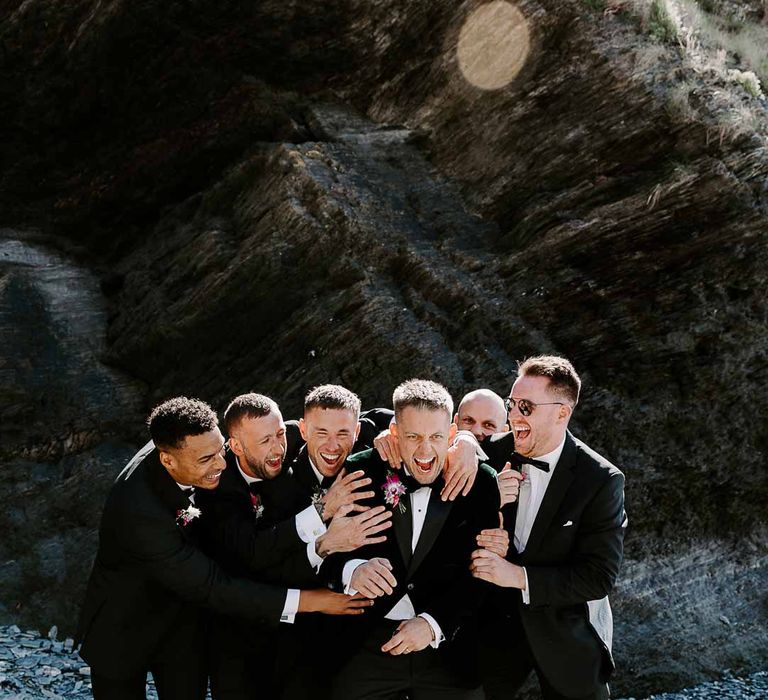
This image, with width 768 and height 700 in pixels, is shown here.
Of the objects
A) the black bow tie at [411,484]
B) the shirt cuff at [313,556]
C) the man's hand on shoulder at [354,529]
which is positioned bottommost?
the shirt cuff at [313,556]

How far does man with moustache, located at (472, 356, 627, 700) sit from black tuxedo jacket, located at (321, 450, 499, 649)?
141 mm

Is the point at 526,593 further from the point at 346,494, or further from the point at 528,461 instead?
the point at 346,494

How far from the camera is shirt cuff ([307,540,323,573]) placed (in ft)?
15.9

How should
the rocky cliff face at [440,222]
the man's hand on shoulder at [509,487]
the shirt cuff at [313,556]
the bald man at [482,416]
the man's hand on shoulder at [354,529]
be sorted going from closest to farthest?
1. the man's hand on shoulder at [354,529]
2. the shirt cuff at [313,556]
3. the man's hand on shoulder at [509,487]
4. the bald man at [482,416]
5. the rocky cliff face at [440,222]

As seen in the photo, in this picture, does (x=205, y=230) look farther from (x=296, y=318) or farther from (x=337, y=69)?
(x=337, y=69)

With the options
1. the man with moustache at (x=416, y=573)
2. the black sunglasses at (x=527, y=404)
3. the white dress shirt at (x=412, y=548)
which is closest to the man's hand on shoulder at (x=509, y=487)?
the man with moustache at (x=416, y=573)

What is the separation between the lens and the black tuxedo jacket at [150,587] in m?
4.81

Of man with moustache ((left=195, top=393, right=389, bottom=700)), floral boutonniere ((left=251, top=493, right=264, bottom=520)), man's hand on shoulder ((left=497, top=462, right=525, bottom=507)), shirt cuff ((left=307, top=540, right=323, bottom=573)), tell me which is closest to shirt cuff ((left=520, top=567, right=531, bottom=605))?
man's hand on shoulder ((left=497, top=462, right=525, bottom=507))

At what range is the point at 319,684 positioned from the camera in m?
5.00

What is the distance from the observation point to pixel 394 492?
186 inches

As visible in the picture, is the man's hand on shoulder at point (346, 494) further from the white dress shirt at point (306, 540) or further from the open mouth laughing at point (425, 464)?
the open mouth laughing at point (425, 464)

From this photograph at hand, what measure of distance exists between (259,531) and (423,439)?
1270mm

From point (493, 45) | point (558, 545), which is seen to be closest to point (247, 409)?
point (558, 545)

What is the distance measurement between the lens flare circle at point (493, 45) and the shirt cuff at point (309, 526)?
862 cm
